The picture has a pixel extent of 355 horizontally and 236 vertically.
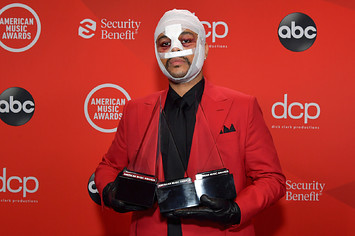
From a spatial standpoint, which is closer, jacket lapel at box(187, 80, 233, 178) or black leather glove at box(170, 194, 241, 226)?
black leather glove at box(170, 194, 241, 226)

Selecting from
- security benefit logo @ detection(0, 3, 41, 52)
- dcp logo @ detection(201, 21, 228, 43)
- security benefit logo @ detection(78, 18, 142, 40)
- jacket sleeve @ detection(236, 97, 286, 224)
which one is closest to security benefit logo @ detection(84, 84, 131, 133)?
security benefit logo @ detection(78, 18, 142, 40)

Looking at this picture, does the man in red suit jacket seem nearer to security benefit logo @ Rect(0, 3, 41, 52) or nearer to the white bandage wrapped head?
the white bandage wrapped head

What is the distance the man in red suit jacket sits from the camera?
3.89ft

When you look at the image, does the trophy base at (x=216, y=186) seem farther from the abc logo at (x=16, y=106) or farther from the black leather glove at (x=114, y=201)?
the abc logo at (x=16, y=106)

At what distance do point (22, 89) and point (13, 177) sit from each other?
497mm

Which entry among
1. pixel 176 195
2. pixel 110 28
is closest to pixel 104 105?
pixel 110 28

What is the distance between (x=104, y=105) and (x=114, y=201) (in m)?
0.97

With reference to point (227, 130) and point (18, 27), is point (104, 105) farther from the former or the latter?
point (227, 130)

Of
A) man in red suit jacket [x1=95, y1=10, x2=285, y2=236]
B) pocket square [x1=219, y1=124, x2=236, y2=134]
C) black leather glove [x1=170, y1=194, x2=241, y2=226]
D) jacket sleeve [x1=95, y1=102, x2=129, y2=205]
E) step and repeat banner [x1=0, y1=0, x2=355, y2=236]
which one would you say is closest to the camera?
black leather glove [x1=170, y1=194, x2=241, y2=226]

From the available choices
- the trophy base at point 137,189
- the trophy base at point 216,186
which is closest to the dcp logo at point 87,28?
the trophy base at point 137,189

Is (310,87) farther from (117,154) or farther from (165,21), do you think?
(117,154)

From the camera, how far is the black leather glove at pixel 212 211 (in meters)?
1.08

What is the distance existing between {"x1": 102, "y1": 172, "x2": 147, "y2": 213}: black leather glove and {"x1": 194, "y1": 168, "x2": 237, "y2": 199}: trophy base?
0.62ft

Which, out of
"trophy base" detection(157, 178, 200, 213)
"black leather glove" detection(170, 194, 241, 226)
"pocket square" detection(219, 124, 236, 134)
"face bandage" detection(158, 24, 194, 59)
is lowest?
"black leather glove" detection(170, 194, 241, 226)
